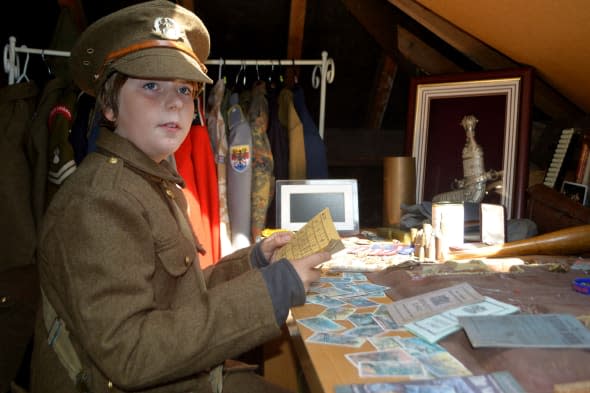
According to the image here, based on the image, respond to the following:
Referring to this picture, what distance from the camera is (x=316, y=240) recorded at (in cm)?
118

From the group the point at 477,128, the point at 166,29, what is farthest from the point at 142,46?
the point at 477,128

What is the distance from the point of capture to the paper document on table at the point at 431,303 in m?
1.10

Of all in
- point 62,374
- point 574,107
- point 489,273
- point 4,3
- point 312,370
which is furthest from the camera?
point 4,3

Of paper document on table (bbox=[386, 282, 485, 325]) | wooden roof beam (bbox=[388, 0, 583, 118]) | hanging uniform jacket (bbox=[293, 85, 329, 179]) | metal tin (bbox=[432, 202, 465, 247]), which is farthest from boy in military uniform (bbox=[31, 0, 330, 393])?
wooden roof beam (bbox=[388, 0, 583, 118])

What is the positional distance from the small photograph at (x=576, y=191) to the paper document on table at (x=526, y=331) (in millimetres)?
1085

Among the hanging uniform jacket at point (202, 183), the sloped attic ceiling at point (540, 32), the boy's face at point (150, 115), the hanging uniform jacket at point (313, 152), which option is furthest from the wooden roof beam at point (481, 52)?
the boy's face at point (150, 115)

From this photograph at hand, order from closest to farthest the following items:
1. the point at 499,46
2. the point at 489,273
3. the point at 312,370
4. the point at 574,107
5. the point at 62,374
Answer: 1. the point at 312,370
2. the point at 62,374
3. the point at 489,273
4. the point at 499,46
5. the point at 574,107

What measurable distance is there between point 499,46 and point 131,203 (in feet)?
6.88

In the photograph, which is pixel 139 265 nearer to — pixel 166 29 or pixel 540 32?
pixel 166 29

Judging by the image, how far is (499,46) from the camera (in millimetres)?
2305

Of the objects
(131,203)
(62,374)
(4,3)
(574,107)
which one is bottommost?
(62,374)

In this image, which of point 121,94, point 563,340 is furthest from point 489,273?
point 121,94

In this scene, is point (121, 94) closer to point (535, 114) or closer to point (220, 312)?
point (220, 312)

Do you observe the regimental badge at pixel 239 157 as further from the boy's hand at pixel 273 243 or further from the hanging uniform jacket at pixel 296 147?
the boy's hand at pixel 273 243
